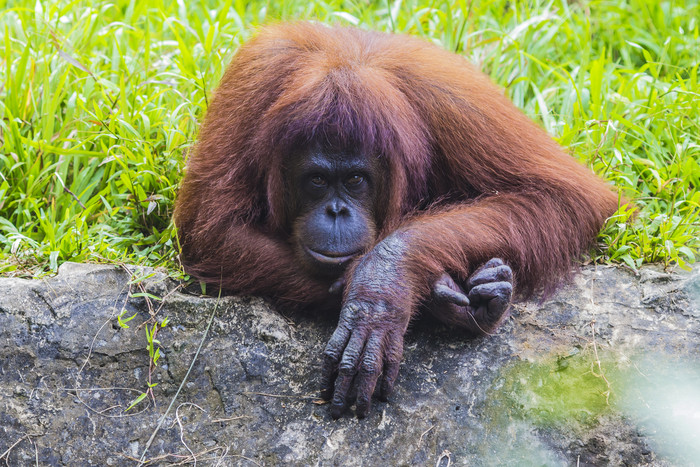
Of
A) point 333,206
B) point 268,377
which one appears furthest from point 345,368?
point 333,206

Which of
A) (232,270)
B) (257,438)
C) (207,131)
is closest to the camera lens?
(257,438)

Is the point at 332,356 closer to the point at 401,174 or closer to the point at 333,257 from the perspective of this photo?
the point at 333,257

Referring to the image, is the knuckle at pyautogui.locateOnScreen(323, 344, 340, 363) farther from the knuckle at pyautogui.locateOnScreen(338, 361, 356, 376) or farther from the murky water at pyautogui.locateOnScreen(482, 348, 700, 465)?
the murky water at pyautogui.locateOnScreen(482, 348, 700, 465)

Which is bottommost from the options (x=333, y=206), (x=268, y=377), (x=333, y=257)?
(x=268, y=377)

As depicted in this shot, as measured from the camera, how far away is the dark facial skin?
3.12 meters

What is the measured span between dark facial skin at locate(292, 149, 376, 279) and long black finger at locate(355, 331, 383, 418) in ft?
1.44

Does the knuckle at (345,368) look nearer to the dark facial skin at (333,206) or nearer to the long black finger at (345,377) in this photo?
the long black finger at (345,377)

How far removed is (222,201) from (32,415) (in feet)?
3.56

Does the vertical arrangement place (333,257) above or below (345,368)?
above

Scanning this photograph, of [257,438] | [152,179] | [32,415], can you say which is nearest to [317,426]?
[257,438]

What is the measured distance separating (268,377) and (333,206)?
666mm

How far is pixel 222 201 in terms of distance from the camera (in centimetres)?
343

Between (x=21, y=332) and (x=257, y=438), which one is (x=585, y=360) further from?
(x=21, y=332)

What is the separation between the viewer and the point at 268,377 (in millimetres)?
3027
